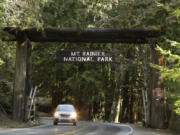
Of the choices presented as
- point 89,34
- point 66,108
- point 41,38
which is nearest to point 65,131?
point 89,34

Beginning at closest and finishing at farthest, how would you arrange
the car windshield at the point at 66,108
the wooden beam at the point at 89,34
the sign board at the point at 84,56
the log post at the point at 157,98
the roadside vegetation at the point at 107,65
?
the roadside vegetation at the point at 107,65
the wooden beam at the point at 89,34
the log post at the point at 157,98
the sign board at the point at 84,56
the car windshield at the point at 66,108

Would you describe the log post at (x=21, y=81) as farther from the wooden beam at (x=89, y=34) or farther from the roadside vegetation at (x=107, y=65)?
the roadside vegetation at (x=107, y=65)

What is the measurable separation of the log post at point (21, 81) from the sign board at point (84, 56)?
2038mm

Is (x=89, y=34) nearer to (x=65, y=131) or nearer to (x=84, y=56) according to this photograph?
(x=84, y=56)

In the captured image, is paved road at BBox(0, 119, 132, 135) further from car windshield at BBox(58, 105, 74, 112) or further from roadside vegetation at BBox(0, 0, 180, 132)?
car windshield at BBox(58, 105, 74, 112)

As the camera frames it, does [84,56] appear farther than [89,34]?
Yes

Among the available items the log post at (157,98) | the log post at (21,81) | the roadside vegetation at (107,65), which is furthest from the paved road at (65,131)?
the roadside vegetation at (107,65)

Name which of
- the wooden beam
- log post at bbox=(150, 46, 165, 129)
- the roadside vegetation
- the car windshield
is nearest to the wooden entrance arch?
the wooden beam

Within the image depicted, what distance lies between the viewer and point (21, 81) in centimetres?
2292

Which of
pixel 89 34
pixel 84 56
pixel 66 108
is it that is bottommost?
pixel 66 108

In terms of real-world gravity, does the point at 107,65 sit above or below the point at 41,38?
below

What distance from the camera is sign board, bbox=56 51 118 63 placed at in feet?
75.5

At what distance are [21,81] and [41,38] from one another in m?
2.85

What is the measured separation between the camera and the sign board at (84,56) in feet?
75.5
